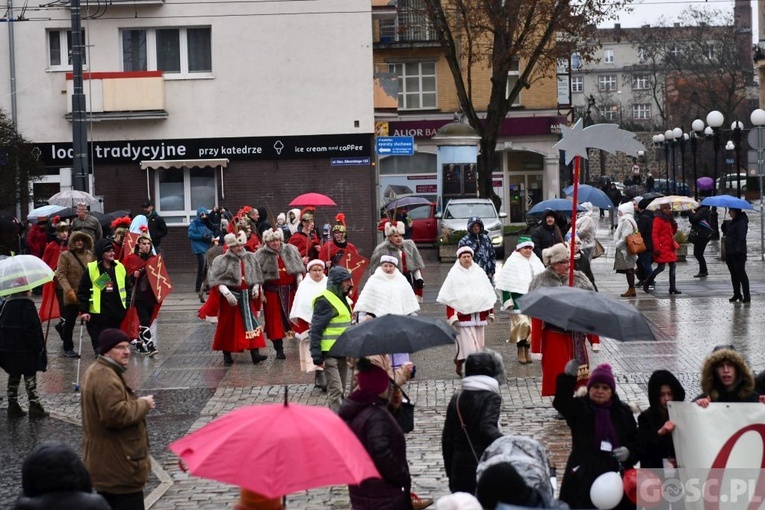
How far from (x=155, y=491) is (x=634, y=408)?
4.04 m

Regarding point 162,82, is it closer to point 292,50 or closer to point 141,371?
point 292,50

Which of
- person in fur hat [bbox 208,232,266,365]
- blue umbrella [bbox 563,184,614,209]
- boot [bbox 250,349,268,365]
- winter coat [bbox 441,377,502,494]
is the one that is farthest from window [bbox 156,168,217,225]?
winter coat [bbox 441,377,502,494]

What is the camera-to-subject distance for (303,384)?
49.4 feet

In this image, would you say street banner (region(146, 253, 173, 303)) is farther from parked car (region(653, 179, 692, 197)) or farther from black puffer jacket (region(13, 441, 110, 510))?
parked car (region(653, 179, 692, 197))

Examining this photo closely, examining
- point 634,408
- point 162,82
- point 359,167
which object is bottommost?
point 634,408

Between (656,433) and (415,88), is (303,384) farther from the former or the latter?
(415,88)

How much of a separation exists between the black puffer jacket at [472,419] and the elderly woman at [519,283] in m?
7.50

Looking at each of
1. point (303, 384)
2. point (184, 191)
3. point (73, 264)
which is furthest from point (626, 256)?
point (184, 191)

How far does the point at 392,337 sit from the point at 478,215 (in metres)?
26.6

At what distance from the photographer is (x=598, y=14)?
38.8 meters

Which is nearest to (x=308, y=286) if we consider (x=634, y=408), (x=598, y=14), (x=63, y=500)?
(x=634, y=408)

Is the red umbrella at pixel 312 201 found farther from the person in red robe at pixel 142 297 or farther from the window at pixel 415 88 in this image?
the window at pixel 415 88

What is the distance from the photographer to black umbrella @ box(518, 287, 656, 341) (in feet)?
28.5

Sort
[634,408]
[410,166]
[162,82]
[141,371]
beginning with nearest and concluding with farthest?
[634,408] < [141,371] < [162,82] < [410,166]
